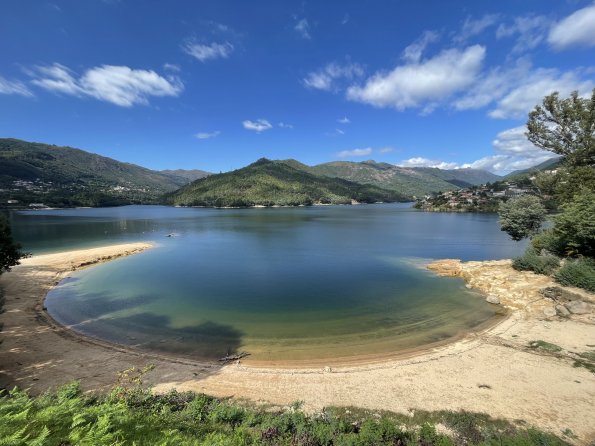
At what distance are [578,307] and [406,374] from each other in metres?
14.3

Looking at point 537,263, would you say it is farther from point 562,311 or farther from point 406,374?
Answer: point 406,374

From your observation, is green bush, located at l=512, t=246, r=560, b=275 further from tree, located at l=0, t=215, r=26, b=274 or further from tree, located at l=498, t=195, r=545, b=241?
tree, located at l=0, t=215, r=26, b=274

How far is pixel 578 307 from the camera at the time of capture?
19.1 m

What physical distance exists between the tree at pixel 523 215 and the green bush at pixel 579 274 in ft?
55.0

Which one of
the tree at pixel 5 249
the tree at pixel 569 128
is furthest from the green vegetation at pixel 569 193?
the tree at pixel 5 249

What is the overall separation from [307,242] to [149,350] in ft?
135

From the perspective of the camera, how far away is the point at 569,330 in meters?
16.9

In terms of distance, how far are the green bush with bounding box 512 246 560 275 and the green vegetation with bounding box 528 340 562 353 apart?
44.4ft

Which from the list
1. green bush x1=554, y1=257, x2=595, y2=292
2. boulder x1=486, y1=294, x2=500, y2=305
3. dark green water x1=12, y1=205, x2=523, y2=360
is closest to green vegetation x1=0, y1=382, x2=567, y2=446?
dark green water x1=12, y1=205, x2=523, y2=360

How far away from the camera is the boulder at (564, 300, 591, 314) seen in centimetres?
1888

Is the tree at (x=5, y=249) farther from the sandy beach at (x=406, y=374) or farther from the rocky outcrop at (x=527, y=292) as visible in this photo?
the rocky outcrop at (x=527, y=292)

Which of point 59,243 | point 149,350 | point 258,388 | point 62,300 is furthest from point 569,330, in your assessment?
point 59,243

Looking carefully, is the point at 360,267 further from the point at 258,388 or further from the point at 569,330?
the point at 258,388

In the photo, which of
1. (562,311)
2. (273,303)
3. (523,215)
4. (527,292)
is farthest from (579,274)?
(273,303)
